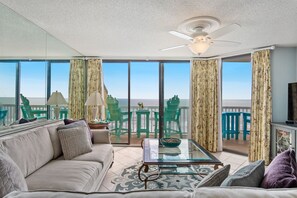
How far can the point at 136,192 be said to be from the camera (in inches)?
31.8

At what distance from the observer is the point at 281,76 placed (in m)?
3.84

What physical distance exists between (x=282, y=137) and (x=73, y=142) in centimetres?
355

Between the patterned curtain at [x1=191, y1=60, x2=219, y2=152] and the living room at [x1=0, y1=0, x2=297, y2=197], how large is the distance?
2 cm

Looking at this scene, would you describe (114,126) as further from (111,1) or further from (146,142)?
(111,1)

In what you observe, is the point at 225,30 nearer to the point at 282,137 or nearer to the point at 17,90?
the point at 282,137

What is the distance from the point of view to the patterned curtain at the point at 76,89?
14.4 feet

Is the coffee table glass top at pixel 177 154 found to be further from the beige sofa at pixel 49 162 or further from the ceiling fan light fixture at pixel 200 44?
the ceiling fan light fixture at pixel 200 44

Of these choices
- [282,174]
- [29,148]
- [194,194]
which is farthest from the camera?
[29,148]

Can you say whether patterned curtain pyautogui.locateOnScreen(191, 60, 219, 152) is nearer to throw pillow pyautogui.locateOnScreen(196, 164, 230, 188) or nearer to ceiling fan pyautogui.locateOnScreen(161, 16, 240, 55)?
ceiling fan pyautogui.locateOnScreen(161, 16, 240, 55)

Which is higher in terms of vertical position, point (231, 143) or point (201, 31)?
point (201, 31)

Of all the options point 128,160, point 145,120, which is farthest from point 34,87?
point 145,120

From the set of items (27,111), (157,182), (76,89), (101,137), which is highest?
(76,89)

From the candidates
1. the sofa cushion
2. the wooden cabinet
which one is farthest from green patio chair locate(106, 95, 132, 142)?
the wooden cabinet

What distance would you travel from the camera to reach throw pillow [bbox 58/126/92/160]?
2.52 metres
